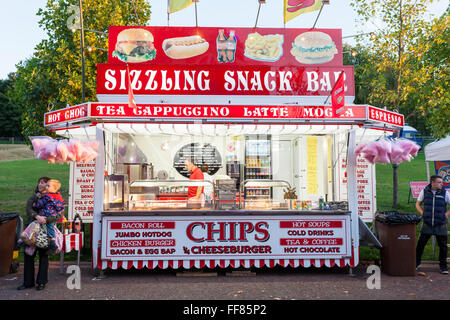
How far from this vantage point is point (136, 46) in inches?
318

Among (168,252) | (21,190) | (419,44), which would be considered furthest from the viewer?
(21,190)

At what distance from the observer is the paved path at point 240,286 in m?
5.12

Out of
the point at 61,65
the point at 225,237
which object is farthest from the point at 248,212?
the point at 61,65

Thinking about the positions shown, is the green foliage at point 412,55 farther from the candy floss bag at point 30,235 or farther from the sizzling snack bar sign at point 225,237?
the candy floss bag at point 30,235

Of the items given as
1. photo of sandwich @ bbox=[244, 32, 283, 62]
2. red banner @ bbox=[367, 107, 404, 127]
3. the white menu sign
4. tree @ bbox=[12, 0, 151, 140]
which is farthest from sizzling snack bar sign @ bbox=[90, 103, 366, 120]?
tree @ bbox=[12, 0, 151, 140]

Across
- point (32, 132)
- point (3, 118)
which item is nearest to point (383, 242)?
point (32, 132)

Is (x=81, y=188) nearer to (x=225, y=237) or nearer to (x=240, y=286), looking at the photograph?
(x=225, y=237)

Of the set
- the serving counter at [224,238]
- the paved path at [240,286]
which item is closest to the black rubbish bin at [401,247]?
the paved path at [240,286]

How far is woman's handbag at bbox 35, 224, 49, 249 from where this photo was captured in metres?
5.33

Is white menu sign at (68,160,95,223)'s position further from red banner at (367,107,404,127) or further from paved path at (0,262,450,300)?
red banner at (367,107,404,127)

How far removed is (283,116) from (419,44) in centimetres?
942

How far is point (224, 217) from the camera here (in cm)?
620

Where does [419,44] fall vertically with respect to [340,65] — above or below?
above

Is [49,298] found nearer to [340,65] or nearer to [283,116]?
[283,116]
